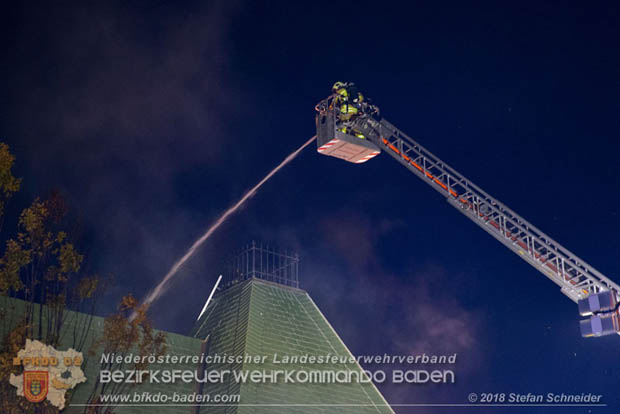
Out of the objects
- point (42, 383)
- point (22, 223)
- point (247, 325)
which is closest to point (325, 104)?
point (247, 325)

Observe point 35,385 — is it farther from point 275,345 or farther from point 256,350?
point 275,345

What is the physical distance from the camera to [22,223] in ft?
73.2

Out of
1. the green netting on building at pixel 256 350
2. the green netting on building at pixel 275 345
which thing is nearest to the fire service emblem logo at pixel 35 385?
the green netting on building at pixel 256 350

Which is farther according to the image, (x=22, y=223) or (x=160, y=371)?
A: (x=160, y=371)

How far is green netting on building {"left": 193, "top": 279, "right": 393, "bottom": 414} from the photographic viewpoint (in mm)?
30203

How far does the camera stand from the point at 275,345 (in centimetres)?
3275

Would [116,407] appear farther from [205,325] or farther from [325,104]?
[325,104]

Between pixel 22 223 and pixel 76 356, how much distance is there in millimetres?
6189

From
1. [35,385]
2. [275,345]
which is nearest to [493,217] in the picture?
[275,345]

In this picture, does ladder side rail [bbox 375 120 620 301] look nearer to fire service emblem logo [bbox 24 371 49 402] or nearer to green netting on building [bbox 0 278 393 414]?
green netting on building [bbox 0 278 393 414]

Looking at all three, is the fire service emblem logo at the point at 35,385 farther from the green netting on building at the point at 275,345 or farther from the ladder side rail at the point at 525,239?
the ladder side rail at the point at 525,239

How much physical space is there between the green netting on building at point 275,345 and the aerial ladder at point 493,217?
30.3ft

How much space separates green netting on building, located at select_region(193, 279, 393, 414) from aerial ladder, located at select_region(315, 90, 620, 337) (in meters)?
9.24

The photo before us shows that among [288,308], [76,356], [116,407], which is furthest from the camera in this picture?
[288,308]
